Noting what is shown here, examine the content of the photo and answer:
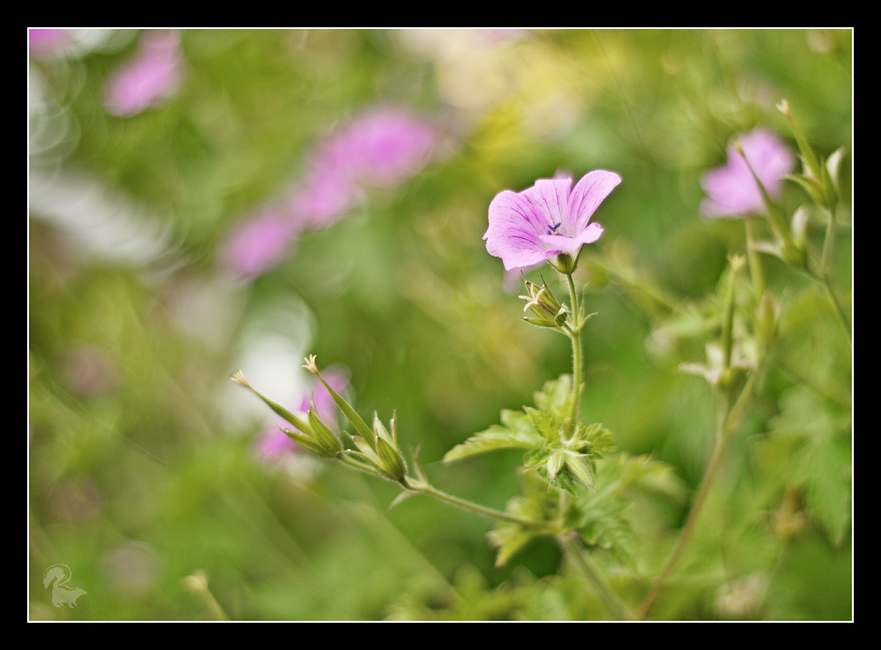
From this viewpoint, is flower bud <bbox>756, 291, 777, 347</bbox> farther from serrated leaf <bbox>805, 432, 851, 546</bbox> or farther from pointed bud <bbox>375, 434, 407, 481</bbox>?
pointed bud <bbox>375, 434, 407, 481</bbox>

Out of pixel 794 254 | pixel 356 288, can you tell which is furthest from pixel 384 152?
pixel 794 254

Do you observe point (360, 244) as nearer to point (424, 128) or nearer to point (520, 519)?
point (424, 128)

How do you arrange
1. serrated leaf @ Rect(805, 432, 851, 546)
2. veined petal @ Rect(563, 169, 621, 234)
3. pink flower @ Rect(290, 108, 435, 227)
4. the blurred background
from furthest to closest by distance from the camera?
1. pink flower @ Rect(290, 108, 435, 227)
2. the blurred background
3. serrated leaf @ Rect(805, 432, 851, 546)
4. veined petal @ Rect(563, 169, 621, 234)

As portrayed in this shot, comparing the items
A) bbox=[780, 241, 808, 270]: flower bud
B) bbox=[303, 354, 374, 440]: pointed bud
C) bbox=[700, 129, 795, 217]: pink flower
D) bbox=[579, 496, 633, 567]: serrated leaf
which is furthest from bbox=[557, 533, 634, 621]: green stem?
bbox=[700, 129, 795, 217]: pink flower

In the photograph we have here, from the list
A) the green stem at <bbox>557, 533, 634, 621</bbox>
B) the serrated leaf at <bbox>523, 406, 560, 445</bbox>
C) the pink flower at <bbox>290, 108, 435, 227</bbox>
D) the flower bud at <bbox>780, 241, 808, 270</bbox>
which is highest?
the pink flower at <bbox>290, 108, 435, 227</bbox>

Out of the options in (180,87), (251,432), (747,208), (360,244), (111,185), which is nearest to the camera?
(747,208)

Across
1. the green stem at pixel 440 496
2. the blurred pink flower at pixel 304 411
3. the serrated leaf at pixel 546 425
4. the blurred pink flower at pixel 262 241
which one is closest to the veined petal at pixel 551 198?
the serrated leaf at pixel 546 425
